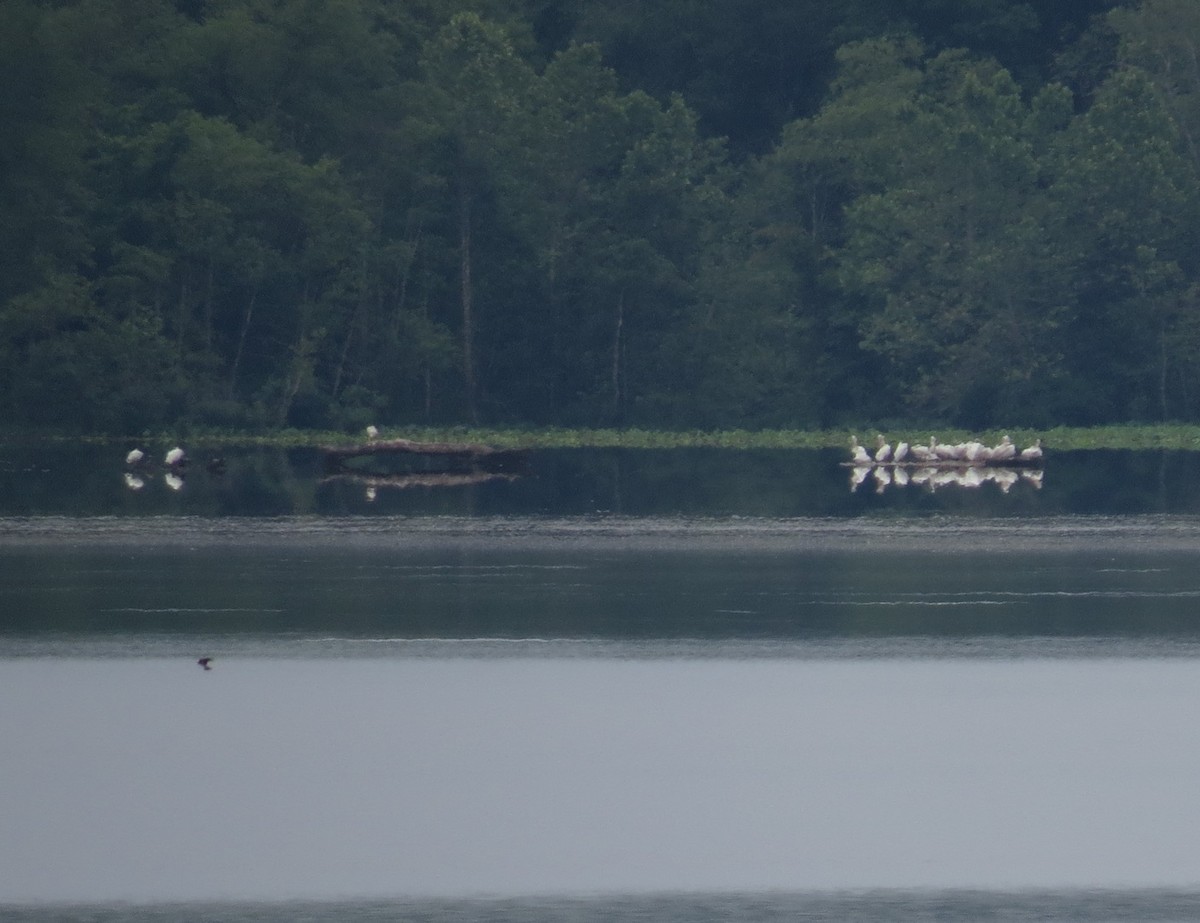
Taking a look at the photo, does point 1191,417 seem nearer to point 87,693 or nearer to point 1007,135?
point 1007,135

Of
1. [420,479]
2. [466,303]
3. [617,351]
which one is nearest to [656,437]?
[617,351]

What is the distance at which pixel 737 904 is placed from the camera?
43.3ft

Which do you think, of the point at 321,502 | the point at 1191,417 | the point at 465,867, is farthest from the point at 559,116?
the point at 465,867

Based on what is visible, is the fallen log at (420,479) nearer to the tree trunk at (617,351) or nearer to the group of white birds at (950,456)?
the group of white birds at (950,456)

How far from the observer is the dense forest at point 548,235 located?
6247 centimetres

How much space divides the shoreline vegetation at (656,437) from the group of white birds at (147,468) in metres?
9.07

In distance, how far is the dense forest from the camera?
62469 mm

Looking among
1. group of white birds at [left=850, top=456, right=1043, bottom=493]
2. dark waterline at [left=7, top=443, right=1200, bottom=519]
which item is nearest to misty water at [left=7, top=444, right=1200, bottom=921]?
dark waterline at [left=7, top=443, right=1200, bottom=519]

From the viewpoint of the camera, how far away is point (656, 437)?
6156 cm

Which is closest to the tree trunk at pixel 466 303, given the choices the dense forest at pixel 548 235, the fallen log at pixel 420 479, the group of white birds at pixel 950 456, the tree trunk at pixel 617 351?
the dense forest at pixel 548 235

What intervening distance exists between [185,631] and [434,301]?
44.4 meters

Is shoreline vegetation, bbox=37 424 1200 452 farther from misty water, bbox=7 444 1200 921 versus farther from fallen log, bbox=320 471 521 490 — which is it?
misty water, bbox=7 444 1200 921

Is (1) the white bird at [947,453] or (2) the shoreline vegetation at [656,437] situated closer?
(1) the white bird at [947,453]

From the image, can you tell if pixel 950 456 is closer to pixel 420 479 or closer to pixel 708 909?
pixel 420 479
